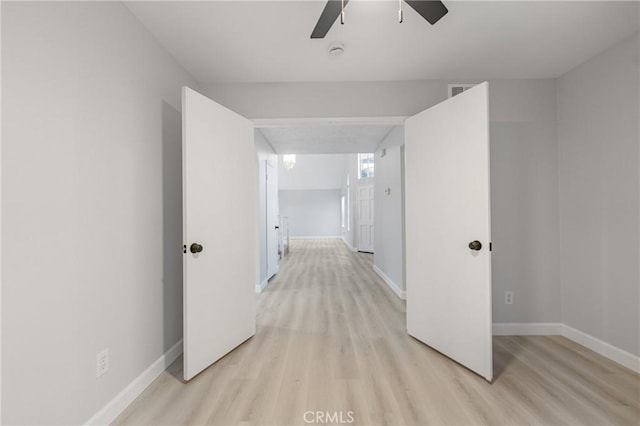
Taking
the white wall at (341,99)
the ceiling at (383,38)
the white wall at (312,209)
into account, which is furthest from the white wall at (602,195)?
the white wall at (312,209)

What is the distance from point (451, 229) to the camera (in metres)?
2.10

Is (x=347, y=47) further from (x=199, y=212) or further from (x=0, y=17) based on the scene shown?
(x=0, y=17)

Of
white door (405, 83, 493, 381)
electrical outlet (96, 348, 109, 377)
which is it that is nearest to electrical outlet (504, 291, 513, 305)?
white door (405, 83, 493, 381)

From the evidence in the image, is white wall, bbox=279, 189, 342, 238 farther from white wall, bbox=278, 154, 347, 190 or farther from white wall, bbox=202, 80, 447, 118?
white wall, bbox=202, 80, 447, 118

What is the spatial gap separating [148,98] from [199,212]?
866 mm

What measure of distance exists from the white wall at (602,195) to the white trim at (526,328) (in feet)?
0.45

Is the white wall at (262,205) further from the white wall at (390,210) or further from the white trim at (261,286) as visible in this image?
the white wall at (390,210)

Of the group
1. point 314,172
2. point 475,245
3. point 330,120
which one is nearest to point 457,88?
point 330,120

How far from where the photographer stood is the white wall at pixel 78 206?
1.06 metres

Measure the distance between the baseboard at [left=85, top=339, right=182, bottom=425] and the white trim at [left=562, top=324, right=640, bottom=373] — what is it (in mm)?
3501

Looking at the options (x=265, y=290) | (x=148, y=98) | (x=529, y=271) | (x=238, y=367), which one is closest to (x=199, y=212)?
(x=148, y=98)

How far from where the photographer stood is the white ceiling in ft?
13.7

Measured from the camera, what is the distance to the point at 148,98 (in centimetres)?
184

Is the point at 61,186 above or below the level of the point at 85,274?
above
